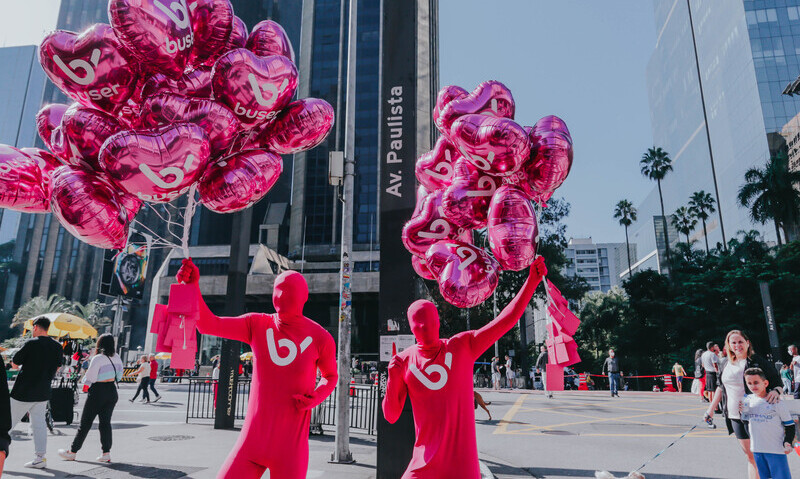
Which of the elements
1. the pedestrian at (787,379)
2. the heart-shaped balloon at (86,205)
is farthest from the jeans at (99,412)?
the pedestrian at (787,379)

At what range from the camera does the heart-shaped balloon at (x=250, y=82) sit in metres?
3.65

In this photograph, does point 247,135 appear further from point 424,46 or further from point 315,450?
point 315,450

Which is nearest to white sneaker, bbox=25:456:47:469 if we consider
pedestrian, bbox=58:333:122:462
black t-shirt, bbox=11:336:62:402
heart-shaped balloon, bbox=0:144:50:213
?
pedestrian, bbox=58:333:122:462

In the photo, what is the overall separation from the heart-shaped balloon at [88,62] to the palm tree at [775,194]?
48.1 metres

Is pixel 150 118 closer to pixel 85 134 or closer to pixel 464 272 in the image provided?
pixel 85 134

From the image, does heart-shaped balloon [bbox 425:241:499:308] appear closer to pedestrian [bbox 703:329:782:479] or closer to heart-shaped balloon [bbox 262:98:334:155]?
heart-shaped balloon [bbox 262:98:334:155]

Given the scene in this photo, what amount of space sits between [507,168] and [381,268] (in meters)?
2.38

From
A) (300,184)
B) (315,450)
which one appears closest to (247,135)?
(315,450)

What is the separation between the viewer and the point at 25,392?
6.30 meters

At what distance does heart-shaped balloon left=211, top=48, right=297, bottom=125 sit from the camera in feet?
12.0

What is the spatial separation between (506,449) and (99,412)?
20.9 ft

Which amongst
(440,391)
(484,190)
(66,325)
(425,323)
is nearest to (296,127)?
(484,190)

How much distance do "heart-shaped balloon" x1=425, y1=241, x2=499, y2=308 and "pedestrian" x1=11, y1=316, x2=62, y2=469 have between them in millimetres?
5159

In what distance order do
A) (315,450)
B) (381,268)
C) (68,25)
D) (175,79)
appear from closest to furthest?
1. (175,79)
2. (381,268)
3. (315,450)
4. (68,25)
